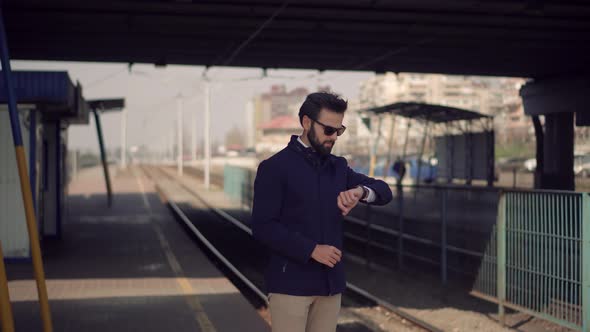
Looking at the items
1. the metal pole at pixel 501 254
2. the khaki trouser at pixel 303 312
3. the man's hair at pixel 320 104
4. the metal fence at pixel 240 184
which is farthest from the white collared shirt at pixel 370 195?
the metal fence at pixel 240 184

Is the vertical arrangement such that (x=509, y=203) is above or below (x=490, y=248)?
above

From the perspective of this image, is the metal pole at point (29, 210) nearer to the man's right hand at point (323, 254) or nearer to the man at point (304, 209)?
the man at point (304, 209)

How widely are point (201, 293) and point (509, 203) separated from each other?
4441mm

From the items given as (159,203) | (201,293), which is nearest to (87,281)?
(201,293)

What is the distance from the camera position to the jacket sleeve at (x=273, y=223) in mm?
3742

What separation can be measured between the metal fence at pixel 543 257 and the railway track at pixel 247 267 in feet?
4.17

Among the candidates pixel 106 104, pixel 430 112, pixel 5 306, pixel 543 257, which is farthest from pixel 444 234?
pixel 106 104

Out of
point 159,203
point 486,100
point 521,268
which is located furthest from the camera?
point 486,100

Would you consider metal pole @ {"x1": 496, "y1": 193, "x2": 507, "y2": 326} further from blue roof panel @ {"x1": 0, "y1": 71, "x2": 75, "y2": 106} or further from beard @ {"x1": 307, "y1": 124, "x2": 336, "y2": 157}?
blue roof panel @ {"x1": 0, "y1": 71, "x2": 75, "y2": 106}

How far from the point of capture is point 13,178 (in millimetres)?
14477

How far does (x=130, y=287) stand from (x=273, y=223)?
322 inches

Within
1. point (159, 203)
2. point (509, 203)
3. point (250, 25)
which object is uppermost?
point (250, 25)

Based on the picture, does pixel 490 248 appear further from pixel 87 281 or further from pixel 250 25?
pixel 250 25

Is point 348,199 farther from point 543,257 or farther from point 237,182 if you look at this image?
point 237,182
